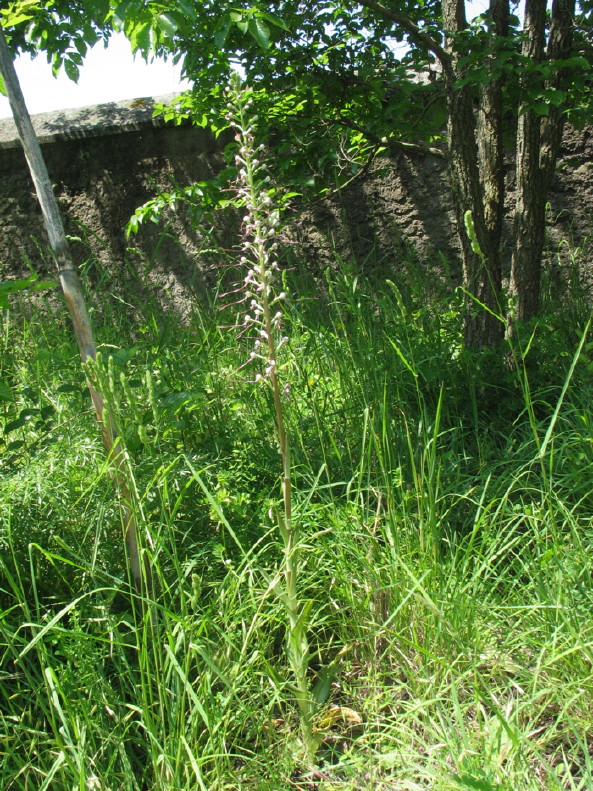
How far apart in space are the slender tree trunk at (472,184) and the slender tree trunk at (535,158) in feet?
0.55

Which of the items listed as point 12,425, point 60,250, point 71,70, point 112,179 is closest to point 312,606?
point 12,425

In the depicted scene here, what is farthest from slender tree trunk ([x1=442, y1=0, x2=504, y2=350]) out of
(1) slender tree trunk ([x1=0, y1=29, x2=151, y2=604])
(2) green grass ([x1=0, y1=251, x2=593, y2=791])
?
(1) slender tree trunk ([x1=0, y1=29, x2=151, y2=604])

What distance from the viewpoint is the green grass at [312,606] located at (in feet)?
5.47

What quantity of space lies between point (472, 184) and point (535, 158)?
381 millimetres

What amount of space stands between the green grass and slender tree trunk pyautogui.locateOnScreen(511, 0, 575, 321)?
0.80 meters

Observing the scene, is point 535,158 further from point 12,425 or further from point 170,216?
point 170,216

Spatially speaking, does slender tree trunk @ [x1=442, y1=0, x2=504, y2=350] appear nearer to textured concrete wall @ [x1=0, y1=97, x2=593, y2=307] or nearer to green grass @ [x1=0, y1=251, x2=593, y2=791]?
green grass @ [x1=0, y1=251, x2=593, y2=791]

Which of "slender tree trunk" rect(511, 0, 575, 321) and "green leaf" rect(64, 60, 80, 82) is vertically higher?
"green leaf" rect(64, 60, 80, 82)

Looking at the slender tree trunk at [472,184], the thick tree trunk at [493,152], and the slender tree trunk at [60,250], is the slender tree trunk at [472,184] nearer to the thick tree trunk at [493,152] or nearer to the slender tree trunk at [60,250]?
the thick tree trunk at [493,152]

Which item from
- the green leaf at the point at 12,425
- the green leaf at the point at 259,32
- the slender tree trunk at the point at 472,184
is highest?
the green leaf at the point at 259,32

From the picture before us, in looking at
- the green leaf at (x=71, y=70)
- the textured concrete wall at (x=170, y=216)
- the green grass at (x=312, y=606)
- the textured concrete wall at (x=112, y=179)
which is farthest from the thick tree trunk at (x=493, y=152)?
the textured concrete wall at (x=112, y=179)

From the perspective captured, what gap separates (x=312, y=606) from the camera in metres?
2.15

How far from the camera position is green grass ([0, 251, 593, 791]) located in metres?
1.67

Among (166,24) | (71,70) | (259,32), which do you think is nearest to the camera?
(166,24)
